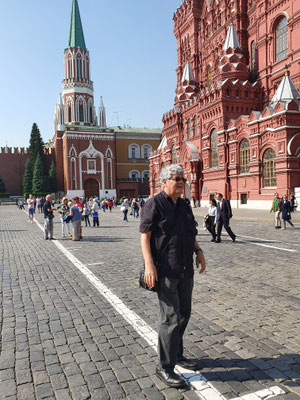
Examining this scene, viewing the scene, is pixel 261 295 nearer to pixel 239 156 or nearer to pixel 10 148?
pixel 239 156

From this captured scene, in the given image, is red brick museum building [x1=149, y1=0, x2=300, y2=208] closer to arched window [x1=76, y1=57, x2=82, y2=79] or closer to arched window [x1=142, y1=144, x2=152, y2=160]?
arched window [x1=142, y1=144, x2=152, y2=160]

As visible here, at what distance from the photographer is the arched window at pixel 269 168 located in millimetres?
26656

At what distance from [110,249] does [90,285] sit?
409 cm

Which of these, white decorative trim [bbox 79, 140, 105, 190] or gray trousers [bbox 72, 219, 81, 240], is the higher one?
white decorative trim [bbox 79, 140, 105, 190]

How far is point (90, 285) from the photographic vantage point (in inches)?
236

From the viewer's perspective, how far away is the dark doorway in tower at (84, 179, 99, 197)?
202ft

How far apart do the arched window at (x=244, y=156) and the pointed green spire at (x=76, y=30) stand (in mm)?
51862

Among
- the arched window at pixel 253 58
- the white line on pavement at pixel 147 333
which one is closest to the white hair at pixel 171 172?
the white line on pavement at pixel 147 333

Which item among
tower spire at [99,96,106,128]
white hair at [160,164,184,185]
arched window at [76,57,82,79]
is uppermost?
arched window at [76,57,82,79]

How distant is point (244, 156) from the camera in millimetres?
30031

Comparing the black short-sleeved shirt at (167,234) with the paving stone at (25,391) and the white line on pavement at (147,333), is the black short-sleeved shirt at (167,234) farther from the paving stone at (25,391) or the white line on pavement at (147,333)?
the paving stone at (25,391)

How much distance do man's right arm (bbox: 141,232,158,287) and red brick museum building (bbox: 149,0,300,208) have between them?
2191 centimetres

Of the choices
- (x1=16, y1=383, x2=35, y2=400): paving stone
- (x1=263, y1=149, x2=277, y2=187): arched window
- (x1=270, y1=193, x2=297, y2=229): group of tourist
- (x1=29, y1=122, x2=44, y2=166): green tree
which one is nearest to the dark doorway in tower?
(x1=29, y1=122, x2=44, y2=166): green tree

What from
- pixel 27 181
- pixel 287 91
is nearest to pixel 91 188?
pixel 27 181
